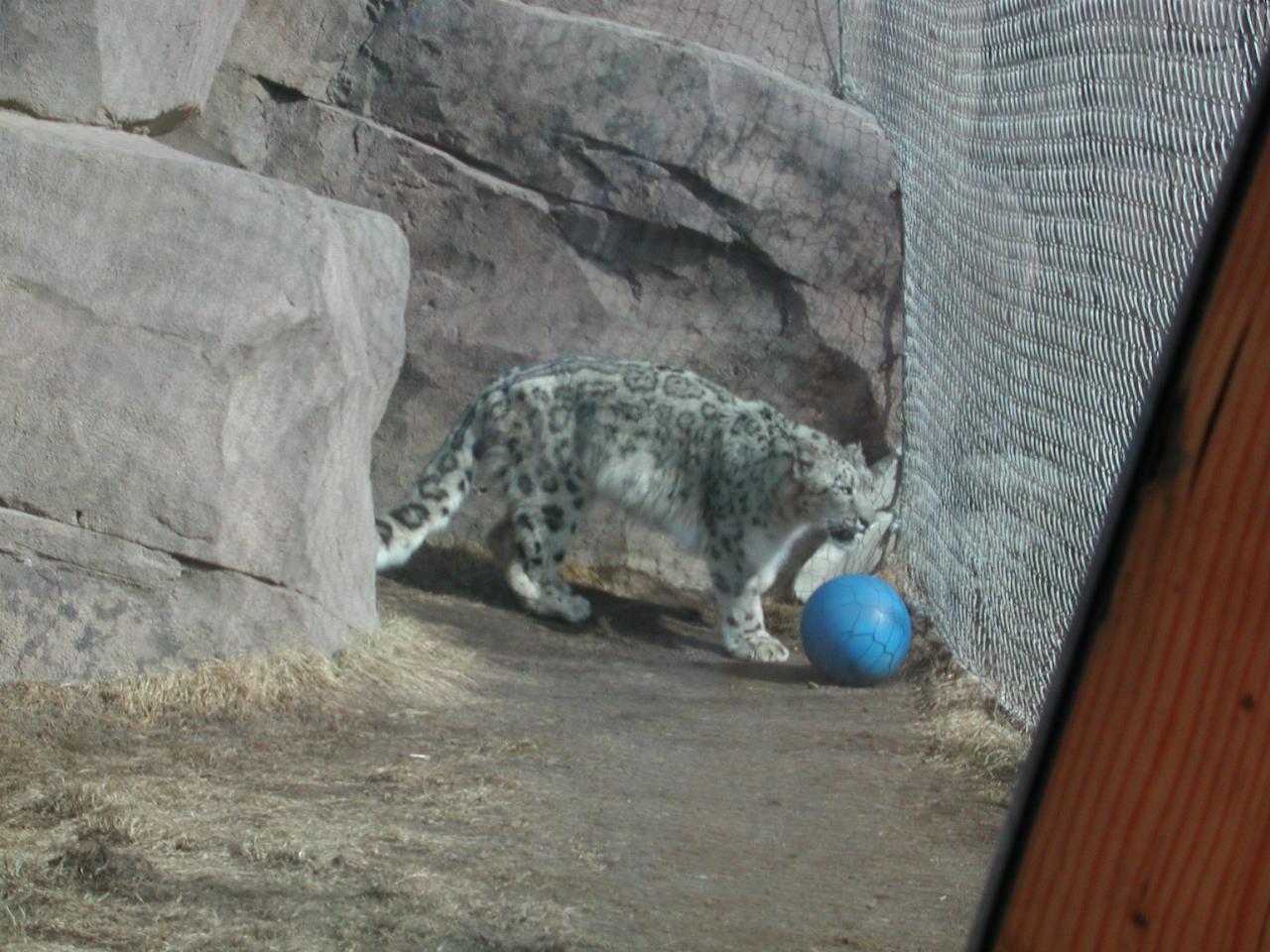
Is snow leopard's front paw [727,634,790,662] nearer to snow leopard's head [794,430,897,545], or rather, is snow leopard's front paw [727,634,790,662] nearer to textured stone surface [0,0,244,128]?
snow leopard's head [794,430,897,545]

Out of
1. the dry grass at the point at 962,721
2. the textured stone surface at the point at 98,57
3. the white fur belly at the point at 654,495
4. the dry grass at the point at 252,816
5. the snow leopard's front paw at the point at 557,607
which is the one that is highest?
the textured stone surface at the point at 98,57

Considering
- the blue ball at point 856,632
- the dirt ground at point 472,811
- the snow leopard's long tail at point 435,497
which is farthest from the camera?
the snow leopard's long tail at point 435,497

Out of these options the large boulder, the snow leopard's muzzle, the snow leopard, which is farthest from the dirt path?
the large boulder

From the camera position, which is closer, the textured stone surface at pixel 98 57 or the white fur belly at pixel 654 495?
the textured stone surface at pixel 98 57

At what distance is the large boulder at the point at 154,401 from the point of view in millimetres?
4156

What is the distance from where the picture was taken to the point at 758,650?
6.57 m

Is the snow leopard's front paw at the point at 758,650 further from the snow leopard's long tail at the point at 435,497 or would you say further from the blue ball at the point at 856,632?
the snow leopard's long tail at the point at 435,497

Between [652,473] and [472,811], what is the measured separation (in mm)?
3227

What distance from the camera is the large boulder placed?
416cm

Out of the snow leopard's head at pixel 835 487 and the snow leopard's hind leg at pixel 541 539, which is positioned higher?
the snow leopard's head at pixel 835 487

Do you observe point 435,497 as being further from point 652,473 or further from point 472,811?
point 472,811

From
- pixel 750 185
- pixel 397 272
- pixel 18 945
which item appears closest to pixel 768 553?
pixel 750 185

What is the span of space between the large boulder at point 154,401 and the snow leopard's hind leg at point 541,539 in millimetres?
2079

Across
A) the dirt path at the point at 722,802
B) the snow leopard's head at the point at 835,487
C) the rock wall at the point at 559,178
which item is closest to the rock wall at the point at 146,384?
the dirt path at the point at 722,802
